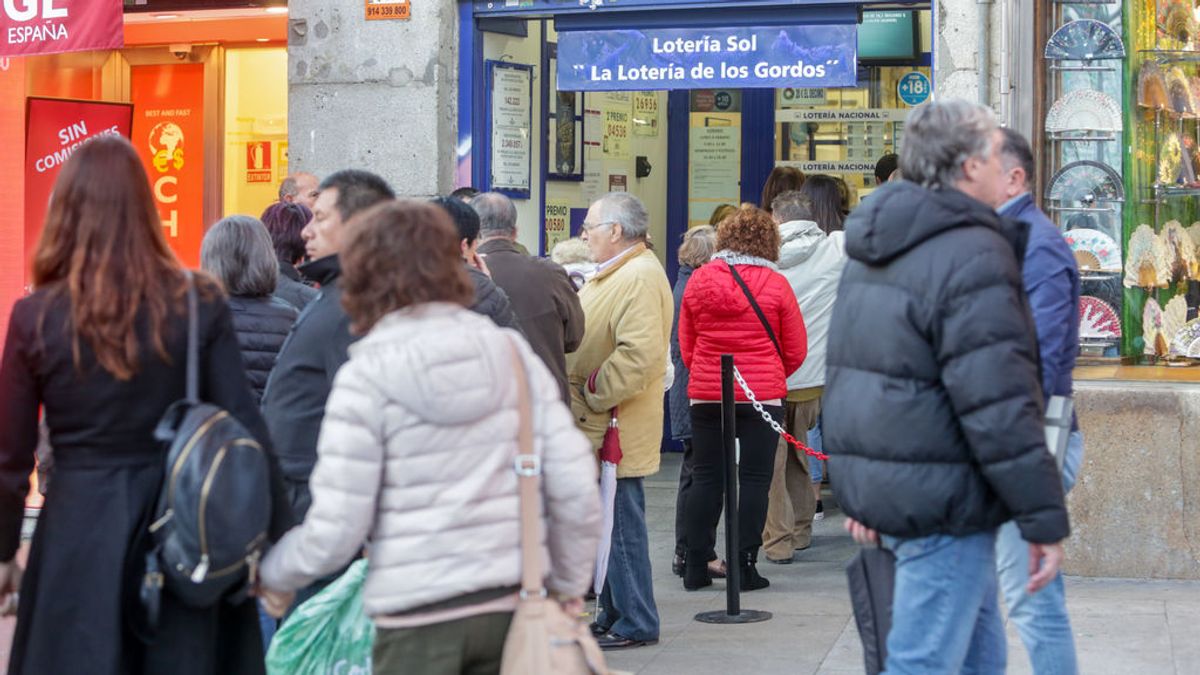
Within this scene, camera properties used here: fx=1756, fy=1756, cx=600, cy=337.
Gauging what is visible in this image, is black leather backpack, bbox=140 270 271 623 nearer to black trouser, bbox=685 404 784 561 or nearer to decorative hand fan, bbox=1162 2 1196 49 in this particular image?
black trouser, bbox=685 404 784 561

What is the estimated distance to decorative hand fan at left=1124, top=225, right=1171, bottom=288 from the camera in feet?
26.8

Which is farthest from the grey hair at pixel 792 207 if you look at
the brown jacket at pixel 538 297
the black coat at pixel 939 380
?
the black coat at pixel 939 380

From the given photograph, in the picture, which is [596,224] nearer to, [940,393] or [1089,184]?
[1089,184]

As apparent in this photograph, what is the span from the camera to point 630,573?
699 cm

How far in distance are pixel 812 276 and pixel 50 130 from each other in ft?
14.6

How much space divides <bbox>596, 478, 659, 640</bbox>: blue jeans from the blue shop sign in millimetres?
2533

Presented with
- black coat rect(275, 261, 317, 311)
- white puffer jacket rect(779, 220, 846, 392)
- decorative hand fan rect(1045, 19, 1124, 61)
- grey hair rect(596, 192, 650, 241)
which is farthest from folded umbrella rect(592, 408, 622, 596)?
decorative hand fan rect(1045, 19, 1124, 61)

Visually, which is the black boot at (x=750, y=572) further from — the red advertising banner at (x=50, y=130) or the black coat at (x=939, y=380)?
the red advertising banner at (x=50, y=130)

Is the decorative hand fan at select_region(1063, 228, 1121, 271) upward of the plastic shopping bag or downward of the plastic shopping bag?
upward

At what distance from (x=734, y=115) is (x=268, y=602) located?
8.38 m

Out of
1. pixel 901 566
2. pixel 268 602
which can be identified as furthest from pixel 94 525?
pixel 901 566

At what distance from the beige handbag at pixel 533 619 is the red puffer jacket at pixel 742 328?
4305mm

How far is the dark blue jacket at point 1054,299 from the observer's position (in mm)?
4922

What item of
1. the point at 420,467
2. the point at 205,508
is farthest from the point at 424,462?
the point at 205,508
